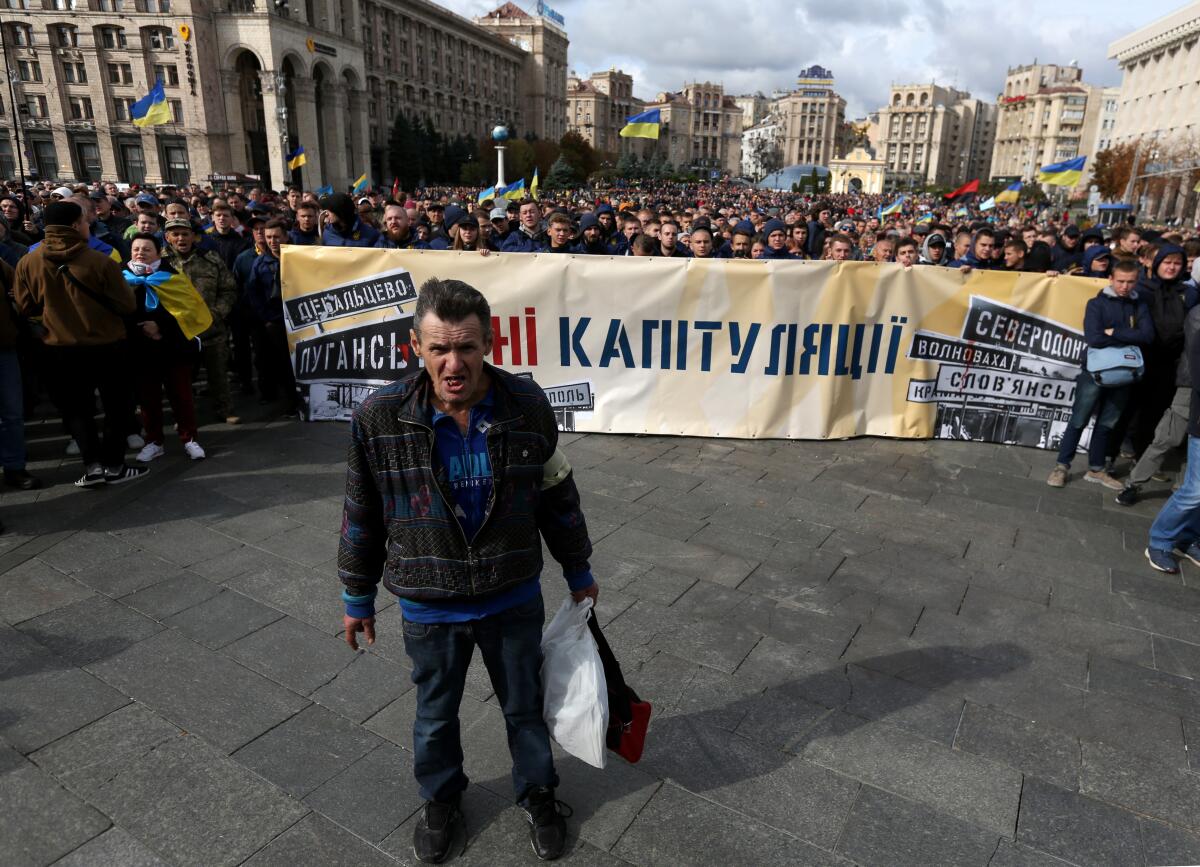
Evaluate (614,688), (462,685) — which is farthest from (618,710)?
(462,685)

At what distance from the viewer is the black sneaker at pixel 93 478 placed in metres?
5.43

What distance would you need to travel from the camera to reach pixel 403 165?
74.1 meters

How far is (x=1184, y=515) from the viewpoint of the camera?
15.1 ft

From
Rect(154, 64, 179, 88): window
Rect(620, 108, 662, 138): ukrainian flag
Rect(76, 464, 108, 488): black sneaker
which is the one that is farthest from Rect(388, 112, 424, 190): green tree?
Rect(76, 464, 108, 488): black sneaker

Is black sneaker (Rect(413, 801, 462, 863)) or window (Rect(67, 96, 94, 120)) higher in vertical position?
window (Rect(67, 96, 94, 120))

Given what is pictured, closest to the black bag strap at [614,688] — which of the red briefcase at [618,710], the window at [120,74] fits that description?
the red briefcase at [618,710]

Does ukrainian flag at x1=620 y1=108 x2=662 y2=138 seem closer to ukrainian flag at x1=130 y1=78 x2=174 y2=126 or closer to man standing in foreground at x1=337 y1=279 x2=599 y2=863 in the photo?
ukrainian flag at x1=130 y1=78 x2=174 y2=126

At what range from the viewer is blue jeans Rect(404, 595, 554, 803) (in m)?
2.29

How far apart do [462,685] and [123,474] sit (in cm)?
456

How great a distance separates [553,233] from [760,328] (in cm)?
228

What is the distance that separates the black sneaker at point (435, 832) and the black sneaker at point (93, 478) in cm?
432

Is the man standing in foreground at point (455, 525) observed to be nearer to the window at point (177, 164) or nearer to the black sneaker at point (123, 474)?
the black sneaker at point (123, 474)

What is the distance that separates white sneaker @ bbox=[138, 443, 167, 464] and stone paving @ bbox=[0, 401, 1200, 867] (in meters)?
0.52

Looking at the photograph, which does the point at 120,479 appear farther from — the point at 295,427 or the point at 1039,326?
the point at 1039,326
